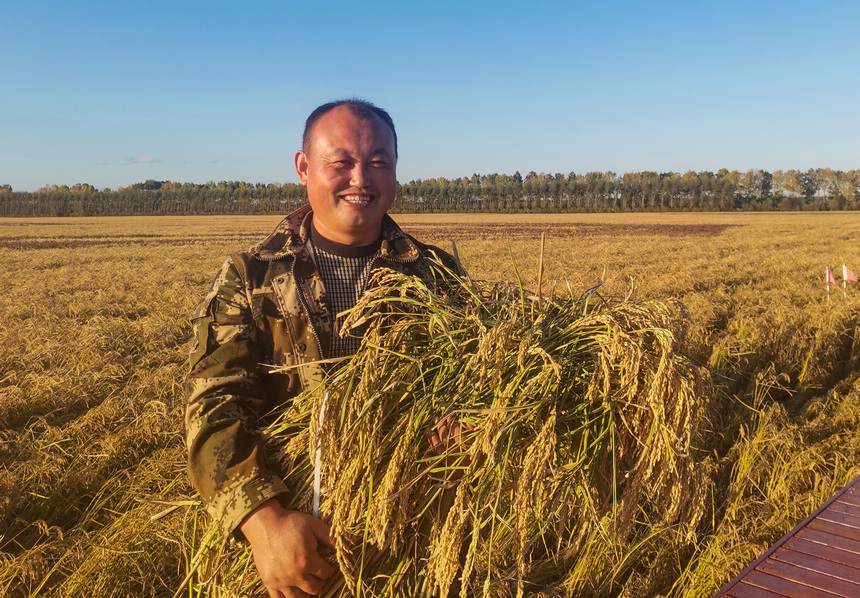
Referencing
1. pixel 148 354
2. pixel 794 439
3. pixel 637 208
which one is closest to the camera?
pixel 794 439

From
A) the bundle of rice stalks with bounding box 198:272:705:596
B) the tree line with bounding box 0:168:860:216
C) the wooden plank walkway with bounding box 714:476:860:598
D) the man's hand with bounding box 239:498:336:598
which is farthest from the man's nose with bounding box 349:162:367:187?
the tree line with bounding box 0:168:860:216

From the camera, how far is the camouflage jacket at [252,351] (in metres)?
1.84

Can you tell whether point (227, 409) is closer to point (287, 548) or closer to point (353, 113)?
point (287, 548)

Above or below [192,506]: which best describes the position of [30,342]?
below

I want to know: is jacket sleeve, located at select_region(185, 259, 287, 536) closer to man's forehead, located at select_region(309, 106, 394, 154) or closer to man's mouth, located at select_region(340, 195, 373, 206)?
man's mouth, located at select_region(340, 195, 373, 206)

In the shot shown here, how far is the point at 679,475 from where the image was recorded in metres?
1.65

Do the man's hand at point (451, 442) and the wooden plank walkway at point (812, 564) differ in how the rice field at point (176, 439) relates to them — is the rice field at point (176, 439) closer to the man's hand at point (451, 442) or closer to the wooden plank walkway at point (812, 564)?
the wooden plank walkway at point (812, 564)

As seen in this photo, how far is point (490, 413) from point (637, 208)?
4831 inches

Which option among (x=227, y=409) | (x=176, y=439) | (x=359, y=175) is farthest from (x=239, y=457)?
(x=176, y=439)

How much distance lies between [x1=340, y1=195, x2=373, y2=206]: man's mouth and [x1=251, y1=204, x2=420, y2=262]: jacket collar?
0.25 metres

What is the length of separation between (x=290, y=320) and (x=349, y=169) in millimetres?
636

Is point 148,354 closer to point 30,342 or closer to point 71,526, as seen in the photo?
point 30,342

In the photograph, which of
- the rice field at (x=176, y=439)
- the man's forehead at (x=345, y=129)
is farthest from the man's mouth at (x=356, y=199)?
the rice field at (x=176, y=439)

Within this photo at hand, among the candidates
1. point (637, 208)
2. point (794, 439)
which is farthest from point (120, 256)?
point (637, 208)
